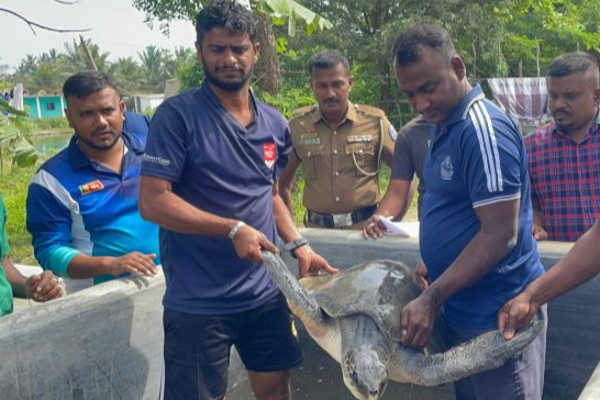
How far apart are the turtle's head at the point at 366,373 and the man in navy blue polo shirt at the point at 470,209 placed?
0.47 feet

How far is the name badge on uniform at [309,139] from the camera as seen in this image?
12.8 ft

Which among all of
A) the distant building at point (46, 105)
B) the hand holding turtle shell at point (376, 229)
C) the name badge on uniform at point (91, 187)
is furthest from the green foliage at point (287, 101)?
the distant building at point (46, 105)

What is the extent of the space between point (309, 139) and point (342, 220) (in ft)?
1.87

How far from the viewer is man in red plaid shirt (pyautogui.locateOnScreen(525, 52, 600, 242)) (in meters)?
2.91

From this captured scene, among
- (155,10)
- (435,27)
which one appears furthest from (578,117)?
(155,10)

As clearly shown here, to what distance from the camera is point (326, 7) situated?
47.9 feet

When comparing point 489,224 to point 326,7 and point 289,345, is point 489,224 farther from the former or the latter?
point 326,7

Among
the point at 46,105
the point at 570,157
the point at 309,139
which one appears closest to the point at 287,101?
the point at 309,139

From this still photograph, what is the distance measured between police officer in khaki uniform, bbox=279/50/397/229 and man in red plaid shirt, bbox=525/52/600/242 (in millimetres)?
1082

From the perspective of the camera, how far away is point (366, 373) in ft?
A: 6.67

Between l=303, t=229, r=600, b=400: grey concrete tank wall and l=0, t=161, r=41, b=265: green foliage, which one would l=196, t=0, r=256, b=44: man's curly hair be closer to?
l=303, t=229, r=600, b=400: grey concrete tank wall

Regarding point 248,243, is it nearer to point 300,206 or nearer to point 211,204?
point 211,204

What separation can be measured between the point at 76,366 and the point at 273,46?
574cm

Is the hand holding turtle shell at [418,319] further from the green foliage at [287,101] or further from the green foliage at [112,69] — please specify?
the green foliage at [112,69]
